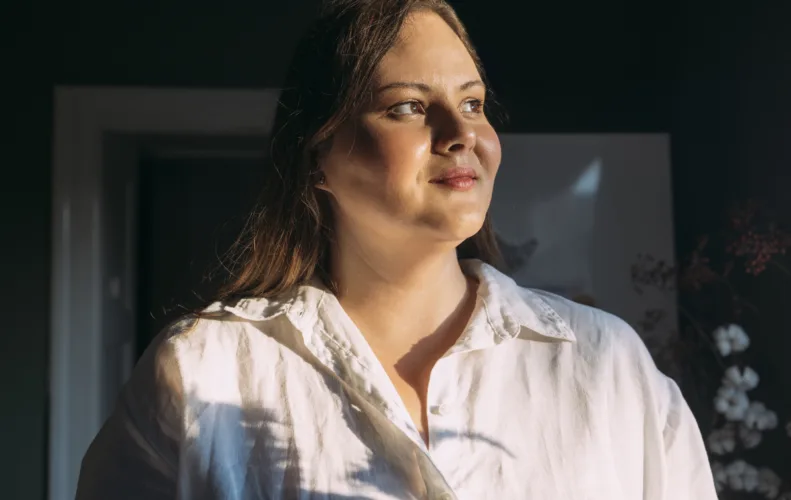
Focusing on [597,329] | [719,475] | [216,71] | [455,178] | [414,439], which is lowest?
[719,475]

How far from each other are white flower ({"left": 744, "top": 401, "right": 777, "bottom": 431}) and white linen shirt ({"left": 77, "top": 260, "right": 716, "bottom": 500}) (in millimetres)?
560

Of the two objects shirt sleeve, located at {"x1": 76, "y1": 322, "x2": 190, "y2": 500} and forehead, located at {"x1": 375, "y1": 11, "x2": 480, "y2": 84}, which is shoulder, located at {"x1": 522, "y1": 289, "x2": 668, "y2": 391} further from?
shirt sleeve, located at {"x1": 76, "y1": 322, "x2": 190, "y2": 500}

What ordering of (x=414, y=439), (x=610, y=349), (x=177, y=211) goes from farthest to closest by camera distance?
(x=177, y=211) < (x=610, y=349) < (x=414, y=439)

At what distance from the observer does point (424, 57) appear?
2.67ft

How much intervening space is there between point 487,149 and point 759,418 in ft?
2.83

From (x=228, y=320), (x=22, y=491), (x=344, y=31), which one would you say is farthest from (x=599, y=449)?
(x=22, y=491)

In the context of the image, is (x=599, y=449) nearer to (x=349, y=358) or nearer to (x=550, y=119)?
(x=349, y=358)

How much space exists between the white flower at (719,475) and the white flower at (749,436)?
0.07m

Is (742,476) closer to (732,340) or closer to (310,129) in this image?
(732,340)

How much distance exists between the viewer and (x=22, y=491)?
1723 mm

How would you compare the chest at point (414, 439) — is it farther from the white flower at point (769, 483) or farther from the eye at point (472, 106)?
the white flower at point (769, 483)

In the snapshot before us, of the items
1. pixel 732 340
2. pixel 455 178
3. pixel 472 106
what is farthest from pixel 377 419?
pixel 732 340

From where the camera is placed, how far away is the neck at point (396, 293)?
872 mm

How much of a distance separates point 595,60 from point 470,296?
3.53 feet
